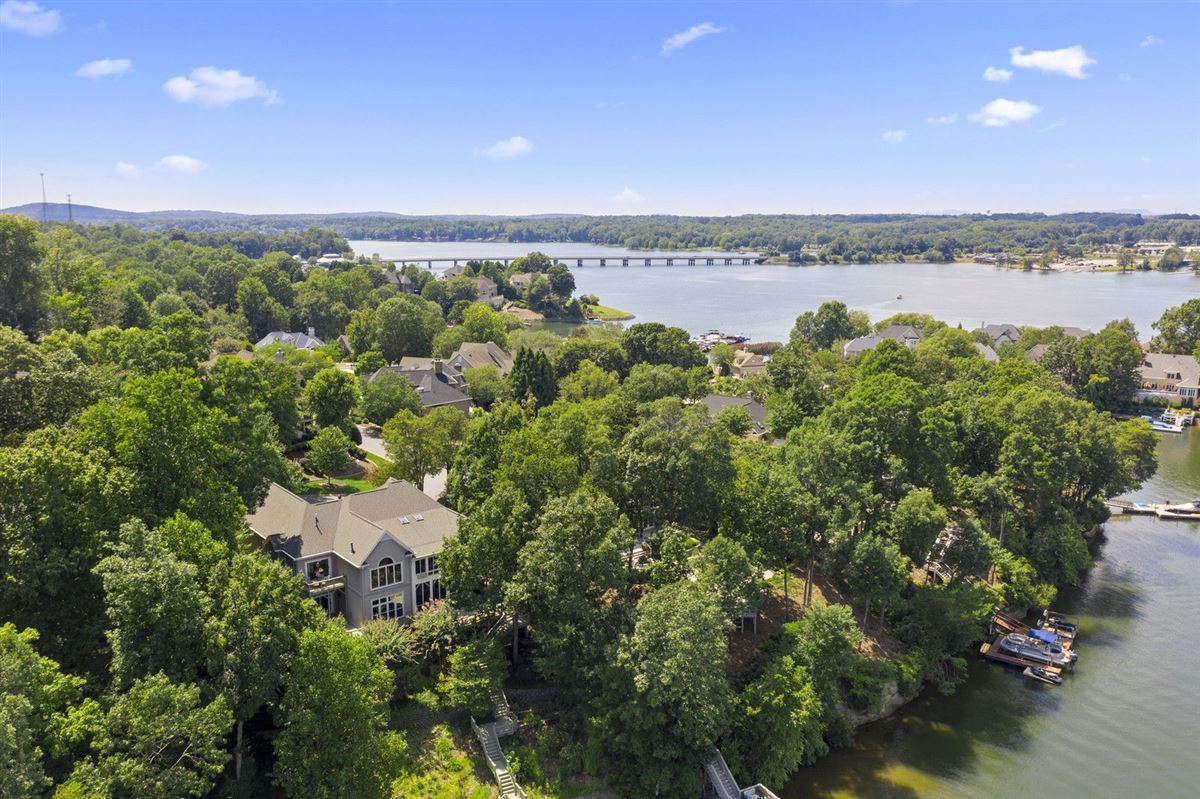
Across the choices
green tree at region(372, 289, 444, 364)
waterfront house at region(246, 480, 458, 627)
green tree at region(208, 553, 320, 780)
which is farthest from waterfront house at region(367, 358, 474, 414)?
green tree at region(208, 553, 320, 780)

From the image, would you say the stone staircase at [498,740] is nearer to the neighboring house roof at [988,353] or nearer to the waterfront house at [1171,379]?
the neighboring house roof at [988,353]

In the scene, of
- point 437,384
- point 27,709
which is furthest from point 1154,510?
point 27,709

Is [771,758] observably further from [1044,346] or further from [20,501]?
[1044,346]

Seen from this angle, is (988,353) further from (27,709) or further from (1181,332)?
(27,709)

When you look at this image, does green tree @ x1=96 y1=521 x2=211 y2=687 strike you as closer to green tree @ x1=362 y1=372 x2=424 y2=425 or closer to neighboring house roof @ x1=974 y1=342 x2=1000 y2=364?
green tree @ x1=362 y1=372 x2=424 y2=425

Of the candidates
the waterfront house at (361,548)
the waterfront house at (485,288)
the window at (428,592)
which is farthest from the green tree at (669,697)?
the waterfront house at (485,288)

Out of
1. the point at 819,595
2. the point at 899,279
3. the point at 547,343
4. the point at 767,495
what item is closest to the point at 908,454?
the point at 819,595
